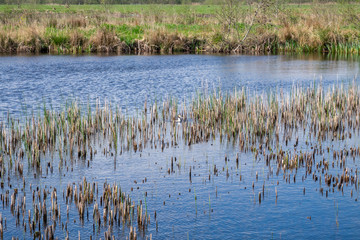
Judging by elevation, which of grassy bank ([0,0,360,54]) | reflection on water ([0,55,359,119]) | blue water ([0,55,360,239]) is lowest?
blue water ([0,55,360,239])

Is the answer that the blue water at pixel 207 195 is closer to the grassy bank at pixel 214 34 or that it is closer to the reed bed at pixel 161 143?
the reed bed at pixel 161 143

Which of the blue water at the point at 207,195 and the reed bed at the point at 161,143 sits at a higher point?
the reed bed at the point at 161,143

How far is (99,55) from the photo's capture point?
34.2 m

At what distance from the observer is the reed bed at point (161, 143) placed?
8.08 metres

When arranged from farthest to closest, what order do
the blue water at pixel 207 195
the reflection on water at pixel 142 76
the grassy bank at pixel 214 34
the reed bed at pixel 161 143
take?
the grassy bank at pixel 214 34 → the reflection on water at pixel 142 76 → the reed bed at pixel 161 143 → the blue water at pixel 207 195

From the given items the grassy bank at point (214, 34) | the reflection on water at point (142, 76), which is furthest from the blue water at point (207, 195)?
the grassy bank at point (214, 34)

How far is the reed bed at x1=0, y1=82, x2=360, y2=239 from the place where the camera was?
8.08 m

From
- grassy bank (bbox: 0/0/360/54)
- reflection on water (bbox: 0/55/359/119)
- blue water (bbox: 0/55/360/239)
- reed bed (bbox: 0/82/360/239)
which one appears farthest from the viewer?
grassy bank (bbox: 0/0/360/54)

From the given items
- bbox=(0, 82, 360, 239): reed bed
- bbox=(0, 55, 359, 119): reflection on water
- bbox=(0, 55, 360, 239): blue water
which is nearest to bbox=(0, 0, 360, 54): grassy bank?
bbox=(0, 55, 359, 119): reflection on water

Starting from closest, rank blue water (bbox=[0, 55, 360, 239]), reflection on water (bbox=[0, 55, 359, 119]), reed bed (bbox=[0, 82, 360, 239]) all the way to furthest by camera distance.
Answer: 1. blue water (bbox=[0, 55, 360, 239])
2. reed bed (bbox=[0, 82, 360, 239])
3. reflection on water (bbox=[0, 55, 359, 119])

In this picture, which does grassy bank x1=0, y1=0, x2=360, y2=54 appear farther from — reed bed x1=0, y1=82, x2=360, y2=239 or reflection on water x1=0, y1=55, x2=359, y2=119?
reed bed x1=0, y1=82, x2=360, y2=239

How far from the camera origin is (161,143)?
1252cm

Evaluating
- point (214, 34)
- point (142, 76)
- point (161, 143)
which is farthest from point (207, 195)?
point (214, 34)

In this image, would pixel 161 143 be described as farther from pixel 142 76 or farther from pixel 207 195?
pixel 142 76
